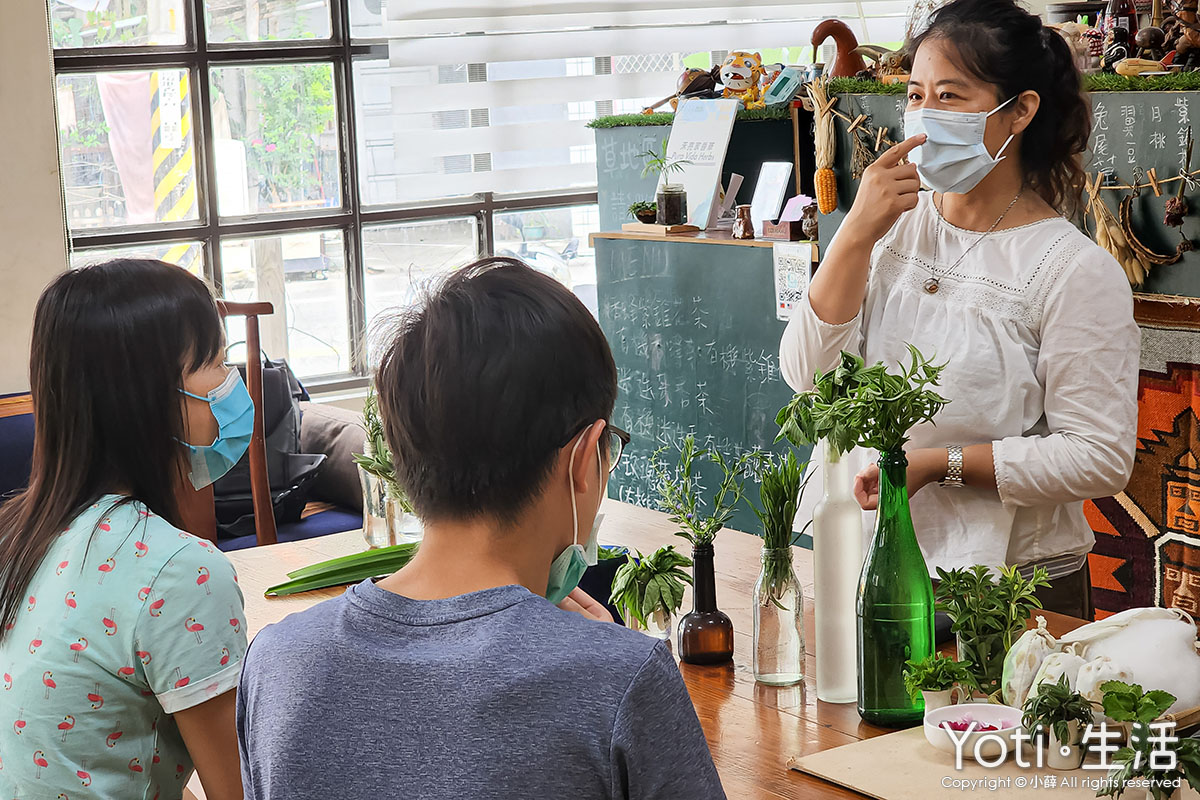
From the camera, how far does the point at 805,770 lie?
1218 mm

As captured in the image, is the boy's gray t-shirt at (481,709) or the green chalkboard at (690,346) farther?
the green chalkboard at (690,346)

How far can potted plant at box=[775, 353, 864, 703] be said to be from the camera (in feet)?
4.42

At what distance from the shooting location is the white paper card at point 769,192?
12.8 feet

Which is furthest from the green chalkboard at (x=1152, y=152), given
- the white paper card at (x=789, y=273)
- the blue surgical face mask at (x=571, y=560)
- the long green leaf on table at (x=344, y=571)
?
the blue surgical face mask at (x=571, y=560)

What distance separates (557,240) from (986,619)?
15.0 ft

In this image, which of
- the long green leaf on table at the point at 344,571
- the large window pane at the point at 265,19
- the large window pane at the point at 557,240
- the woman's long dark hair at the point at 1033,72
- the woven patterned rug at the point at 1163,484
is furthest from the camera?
the large window pane at the point at 557,240

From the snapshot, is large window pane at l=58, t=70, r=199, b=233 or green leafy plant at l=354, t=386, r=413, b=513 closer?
green leafy plant at l=354, t=386, r=413, b=513

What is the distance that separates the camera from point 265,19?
4.81 meters

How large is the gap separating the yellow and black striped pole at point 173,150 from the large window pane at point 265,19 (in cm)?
24

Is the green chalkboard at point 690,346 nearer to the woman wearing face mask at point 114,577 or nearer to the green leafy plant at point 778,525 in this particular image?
the green leafy plant at point 778,525

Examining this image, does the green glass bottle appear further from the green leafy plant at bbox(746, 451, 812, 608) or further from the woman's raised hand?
the woman's raised hand

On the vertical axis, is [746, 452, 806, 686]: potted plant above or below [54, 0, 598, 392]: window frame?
below

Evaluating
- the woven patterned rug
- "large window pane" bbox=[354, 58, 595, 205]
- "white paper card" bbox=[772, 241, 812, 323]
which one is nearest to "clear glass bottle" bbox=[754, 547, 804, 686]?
the woven patterned rug

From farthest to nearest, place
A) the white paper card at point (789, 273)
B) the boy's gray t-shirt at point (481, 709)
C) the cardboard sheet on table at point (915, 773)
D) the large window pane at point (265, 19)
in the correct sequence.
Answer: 1. the large window pane at point (265, 19)
2. the white paper card at point (789, 273)
3. the cardboard sheet on table at point (915, 773)
4. the boy's gray t-shirt at point (481, 709)
